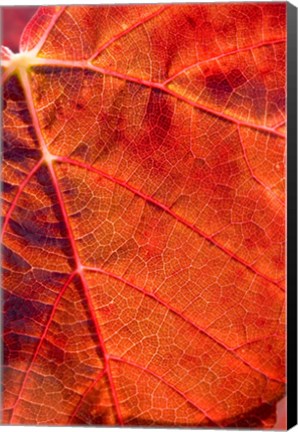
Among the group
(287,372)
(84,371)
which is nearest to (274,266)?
(287,372)

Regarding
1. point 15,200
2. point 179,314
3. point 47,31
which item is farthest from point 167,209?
point 47,31

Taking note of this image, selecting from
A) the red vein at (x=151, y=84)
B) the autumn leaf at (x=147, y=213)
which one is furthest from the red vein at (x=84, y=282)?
the red vein at (x=151, y=84)

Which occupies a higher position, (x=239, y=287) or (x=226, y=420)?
(x=239, y=287)

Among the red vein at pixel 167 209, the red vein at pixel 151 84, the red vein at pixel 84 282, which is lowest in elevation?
the red vein at pixel 84 282

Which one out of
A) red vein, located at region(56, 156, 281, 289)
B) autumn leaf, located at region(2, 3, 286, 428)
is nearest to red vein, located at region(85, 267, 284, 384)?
autumn leaf, located at region(2, 3, 286, 428)

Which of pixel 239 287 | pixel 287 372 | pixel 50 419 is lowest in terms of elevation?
pixel 50 419

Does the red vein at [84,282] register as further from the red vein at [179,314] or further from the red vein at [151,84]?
the red vein at [151,84]

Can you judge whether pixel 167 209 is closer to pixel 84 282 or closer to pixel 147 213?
pixel 147 213

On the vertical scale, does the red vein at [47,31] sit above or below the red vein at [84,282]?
above

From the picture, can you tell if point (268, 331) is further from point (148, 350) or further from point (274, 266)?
point (148, 350)
